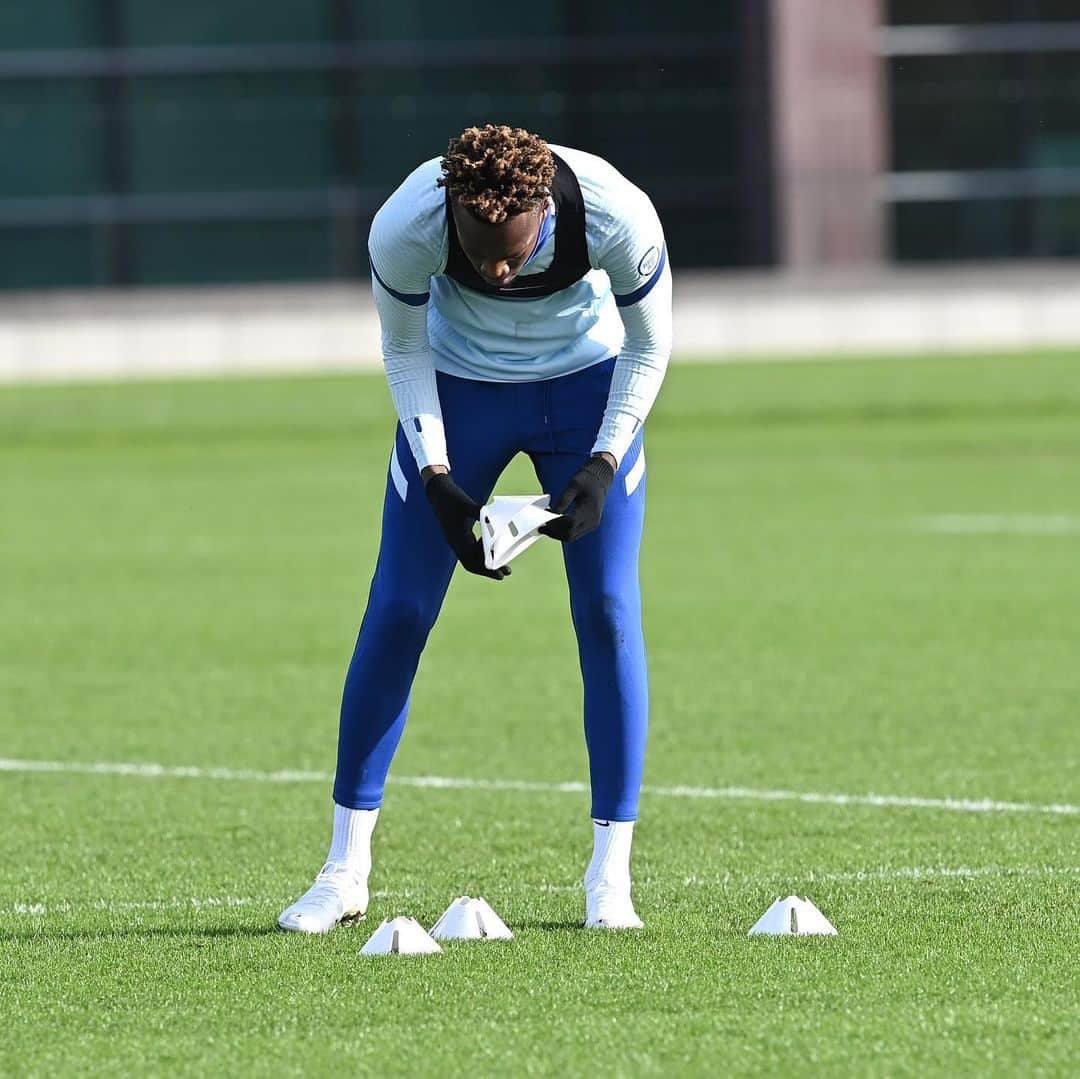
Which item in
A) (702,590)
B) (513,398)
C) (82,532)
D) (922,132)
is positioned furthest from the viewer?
(922,132)

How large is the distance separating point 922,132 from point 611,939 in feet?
99.2

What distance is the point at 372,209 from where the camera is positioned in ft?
116

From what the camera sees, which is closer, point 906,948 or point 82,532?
point 906,948

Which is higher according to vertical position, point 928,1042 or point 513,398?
point 513,398

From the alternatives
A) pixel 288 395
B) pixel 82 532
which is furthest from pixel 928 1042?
pixel 288 395

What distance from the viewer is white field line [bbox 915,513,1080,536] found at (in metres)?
15.5

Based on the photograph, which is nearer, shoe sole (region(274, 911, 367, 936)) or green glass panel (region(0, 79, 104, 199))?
shoe sole (region(274, 911, 367, 936))

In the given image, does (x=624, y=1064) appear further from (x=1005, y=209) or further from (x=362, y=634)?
(x=1005, y=209)

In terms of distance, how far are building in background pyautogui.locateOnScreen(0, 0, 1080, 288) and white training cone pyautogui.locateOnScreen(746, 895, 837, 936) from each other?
96.0 ft

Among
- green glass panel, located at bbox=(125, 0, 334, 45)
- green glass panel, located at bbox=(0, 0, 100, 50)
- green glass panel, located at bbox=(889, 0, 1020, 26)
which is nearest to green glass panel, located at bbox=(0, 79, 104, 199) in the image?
green glass panel, located at bbox=(0, 0, 100, 50)

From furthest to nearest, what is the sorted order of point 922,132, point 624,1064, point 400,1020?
point 922,132
point 400,1020
point 624,1064

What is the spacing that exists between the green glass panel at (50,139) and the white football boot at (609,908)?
3051 cm

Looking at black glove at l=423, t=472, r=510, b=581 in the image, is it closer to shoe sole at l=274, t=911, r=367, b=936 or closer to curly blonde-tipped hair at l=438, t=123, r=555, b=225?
curly blonde-tipped hair at l=438, t=123, r=555, b=225

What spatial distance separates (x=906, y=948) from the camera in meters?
5.52
